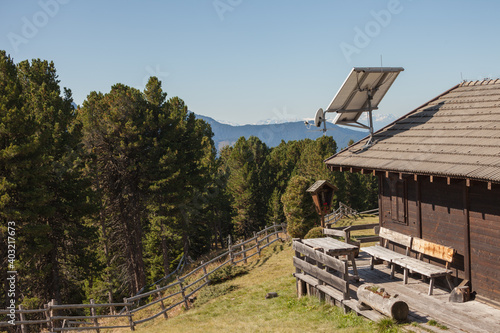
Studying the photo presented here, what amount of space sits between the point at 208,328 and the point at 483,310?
809 centimetres

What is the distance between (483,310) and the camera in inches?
345

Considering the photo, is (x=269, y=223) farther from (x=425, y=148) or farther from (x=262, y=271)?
(x=425, y=148)

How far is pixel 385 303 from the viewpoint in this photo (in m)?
8.59

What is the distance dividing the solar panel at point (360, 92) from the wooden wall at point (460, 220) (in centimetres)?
337

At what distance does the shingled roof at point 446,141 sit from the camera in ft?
30.3

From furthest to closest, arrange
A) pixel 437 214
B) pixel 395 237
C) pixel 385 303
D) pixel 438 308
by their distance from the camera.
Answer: pixel 395 237
pixel 437 214
pixel 438 308
pixel 385 303

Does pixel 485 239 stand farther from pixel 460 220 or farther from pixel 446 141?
pixel 446 141

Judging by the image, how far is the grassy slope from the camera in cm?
987

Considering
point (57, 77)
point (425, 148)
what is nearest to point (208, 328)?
point (425, 148)

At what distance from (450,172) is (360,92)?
240 inches

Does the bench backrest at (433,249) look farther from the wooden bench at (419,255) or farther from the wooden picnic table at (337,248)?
the wooden picnic table at (337,248)

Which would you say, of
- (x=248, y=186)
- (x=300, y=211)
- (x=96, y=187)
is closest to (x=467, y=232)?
(x=300, y=211)

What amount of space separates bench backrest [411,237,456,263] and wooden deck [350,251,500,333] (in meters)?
0.97

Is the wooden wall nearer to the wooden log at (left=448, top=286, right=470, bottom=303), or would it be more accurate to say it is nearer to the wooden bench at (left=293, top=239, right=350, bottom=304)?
the wooden log at (left=448, top=286, right=470, bottom=303)
